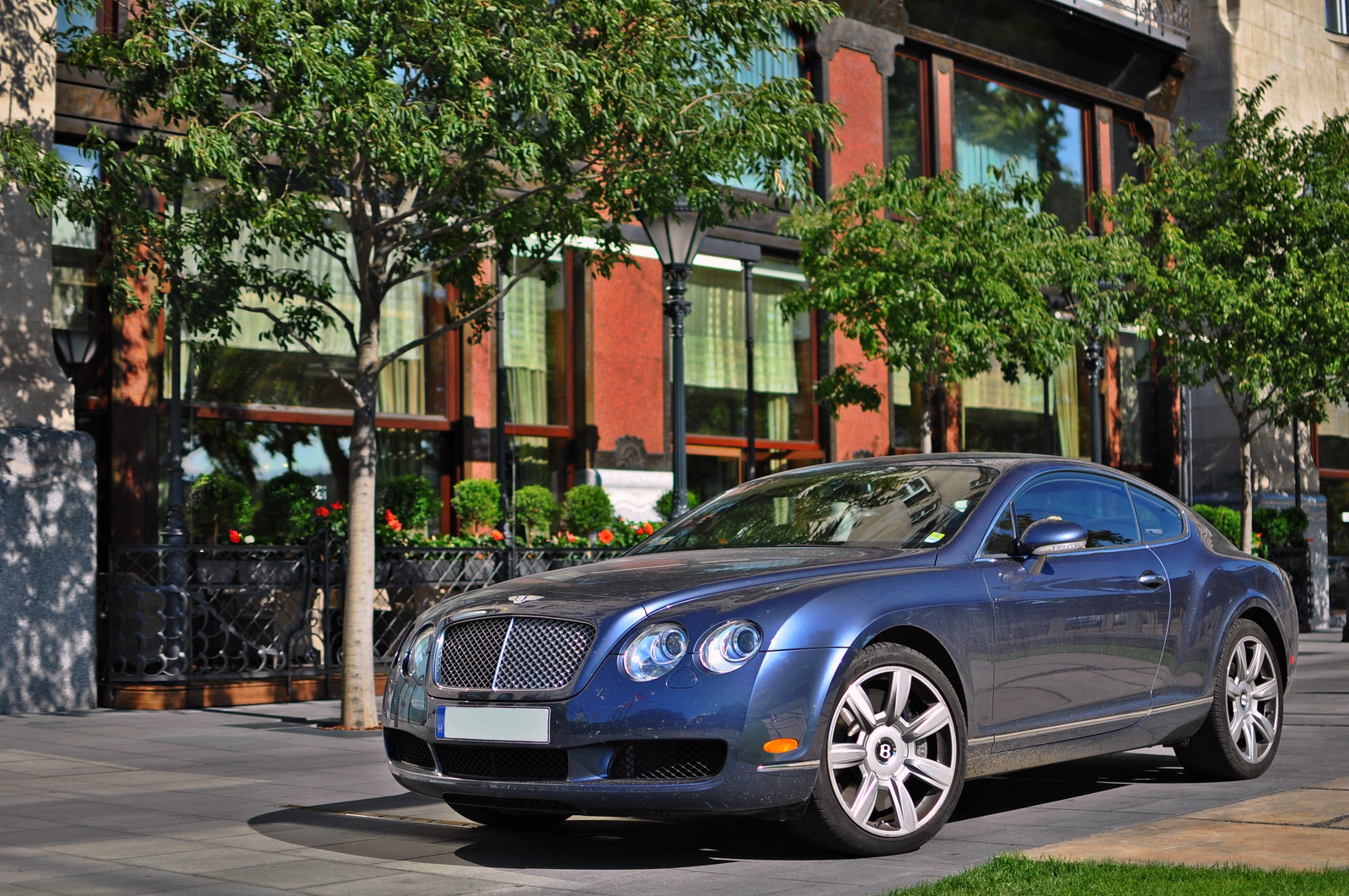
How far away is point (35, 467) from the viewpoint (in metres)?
13.0

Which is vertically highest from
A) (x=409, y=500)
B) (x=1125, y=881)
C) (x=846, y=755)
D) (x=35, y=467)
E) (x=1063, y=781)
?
(x=35, y=467)

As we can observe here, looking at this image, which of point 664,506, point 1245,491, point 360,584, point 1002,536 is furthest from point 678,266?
point 1245,491

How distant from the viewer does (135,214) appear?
448 inches

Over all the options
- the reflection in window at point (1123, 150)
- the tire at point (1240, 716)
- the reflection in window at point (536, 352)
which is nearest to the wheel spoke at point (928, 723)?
the tire at point (1240, 716)

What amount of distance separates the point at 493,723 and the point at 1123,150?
24339 mm

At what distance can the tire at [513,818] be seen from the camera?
6.45 m

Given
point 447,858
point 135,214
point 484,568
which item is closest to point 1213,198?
point 484,568

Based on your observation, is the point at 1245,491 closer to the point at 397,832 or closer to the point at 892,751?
the point at 892,751

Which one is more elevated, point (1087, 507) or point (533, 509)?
point (533, 509)

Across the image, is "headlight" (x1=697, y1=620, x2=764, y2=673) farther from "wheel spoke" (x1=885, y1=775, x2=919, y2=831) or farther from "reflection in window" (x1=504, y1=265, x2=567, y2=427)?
"reflection in window" (x1=504, y1=265, x2=567, y2=427)

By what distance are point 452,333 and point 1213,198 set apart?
10985 mm

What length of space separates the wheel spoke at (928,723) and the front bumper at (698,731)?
0.51 metres

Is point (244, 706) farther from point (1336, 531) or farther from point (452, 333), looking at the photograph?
point (1336, 531)

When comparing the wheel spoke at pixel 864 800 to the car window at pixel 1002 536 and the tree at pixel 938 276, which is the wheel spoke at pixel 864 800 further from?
the tree at pixel 938 276
